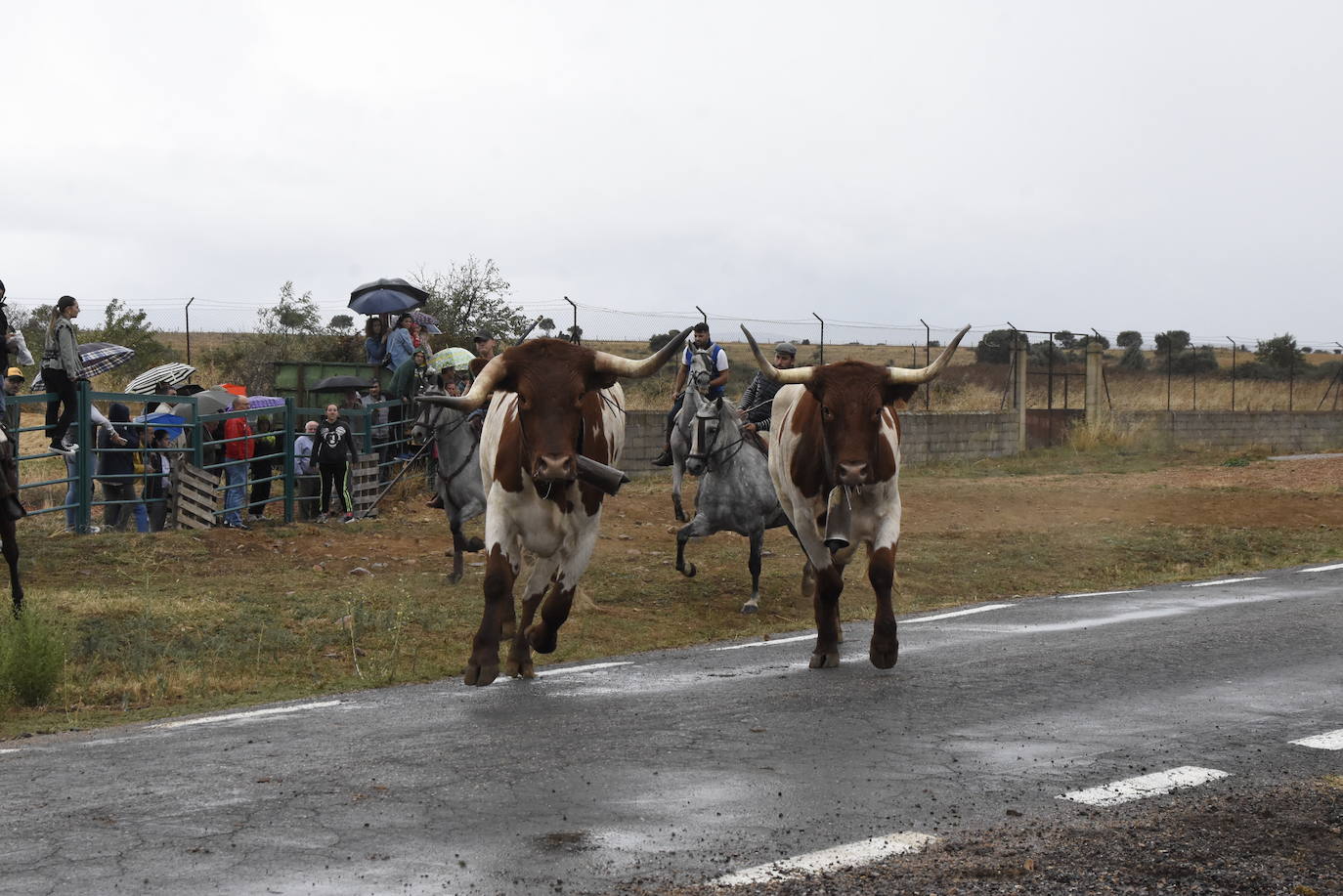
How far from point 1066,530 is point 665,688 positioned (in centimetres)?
1338

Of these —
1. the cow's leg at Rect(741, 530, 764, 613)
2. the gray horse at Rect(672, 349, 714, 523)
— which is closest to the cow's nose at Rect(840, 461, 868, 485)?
the cow's leg at Rect(741, 530, 764, 613)

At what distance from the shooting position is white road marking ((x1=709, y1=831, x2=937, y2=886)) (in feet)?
16.1

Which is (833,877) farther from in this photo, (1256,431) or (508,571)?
(1256,431)

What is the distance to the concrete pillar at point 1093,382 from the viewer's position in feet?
123

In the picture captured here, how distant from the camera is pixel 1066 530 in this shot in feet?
Answer: 69.5

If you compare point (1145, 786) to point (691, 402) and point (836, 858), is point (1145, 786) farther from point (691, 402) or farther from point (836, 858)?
point (691, 402)

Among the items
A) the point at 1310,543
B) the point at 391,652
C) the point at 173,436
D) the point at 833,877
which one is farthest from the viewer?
the point at 1310,543

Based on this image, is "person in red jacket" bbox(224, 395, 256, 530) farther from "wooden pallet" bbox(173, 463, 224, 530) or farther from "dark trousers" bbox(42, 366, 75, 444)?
"dark trousers" bbox(42, 366, 75, 444)

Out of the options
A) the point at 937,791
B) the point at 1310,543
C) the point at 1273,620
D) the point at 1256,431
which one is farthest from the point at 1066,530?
the point at 1256,431

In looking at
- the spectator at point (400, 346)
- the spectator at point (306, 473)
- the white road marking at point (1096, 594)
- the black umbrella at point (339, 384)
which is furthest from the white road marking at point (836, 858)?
the black umbrella at point (339, 384)

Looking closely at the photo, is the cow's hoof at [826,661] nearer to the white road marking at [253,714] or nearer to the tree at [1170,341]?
the white road marking at [253,714]

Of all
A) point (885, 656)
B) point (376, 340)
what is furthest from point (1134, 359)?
point (885, 656)

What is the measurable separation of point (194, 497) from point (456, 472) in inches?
163

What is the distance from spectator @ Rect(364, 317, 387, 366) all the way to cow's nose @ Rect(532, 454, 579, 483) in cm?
1485
